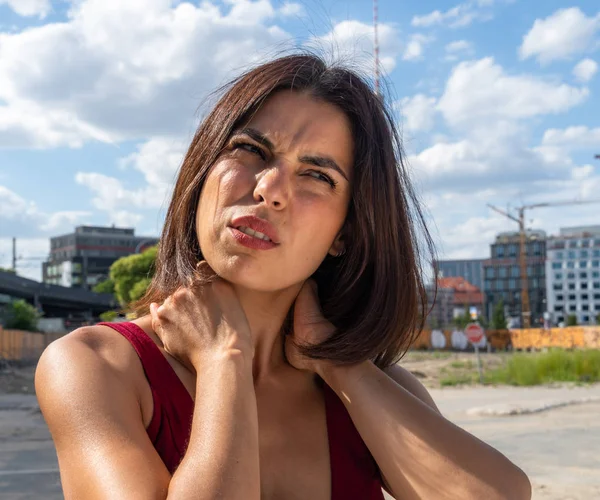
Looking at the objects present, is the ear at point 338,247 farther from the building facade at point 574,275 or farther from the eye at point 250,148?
the building facade at point 574,275

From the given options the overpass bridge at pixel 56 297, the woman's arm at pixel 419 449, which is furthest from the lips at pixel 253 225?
the overpass bridge at pixel 56 297

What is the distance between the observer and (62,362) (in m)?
1.52

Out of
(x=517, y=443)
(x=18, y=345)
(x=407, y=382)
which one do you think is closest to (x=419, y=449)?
(x=407, y=382)

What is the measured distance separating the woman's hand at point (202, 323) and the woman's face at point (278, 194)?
0.05 m

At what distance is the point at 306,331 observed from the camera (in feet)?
6.29

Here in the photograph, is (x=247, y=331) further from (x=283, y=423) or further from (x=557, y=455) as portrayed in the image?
(x=557, y=455)

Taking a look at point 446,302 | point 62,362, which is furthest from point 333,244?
point 446,302

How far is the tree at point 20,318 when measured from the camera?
148 ft

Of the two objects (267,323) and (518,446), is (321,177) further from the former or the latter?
(518,446)

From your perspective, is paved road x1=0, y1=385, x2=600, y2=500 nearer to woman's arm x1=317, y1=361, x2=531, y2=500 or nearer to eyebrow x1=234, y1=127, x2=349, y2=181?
woman's arm x1=317, y1=361, x2=531, y2=500

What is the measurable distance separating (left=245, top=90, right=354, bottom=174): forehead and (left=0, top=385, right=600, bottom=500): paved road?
5.80 m

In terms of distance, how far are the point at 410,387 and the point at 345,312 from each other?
26 centimetres

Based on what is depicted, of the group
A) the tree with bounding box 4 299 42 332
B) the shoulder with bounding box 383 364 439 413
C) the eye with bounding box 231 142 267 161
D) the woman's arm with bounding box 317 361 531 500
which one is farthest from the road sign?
the tree with bounding box 4 299 42 332

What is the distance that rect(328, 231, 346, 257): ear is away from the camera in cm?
193
